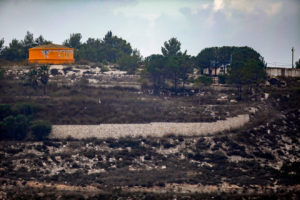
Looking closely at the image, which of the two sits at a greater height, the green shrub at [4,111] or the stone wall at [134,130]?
the green shrub at [4,111]

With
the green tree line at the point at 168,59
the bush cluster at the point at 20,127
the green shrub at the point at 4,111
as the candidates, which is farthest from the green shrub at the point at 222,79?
the green shrub at the point at 4,111

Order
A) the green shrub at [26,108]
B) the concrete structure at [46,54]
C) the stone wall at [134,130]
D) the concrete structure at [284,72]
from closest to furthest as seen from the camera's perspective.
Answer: the stone wall at [134,130] < the green shrub at [26,108] < the concrete structure at [46,54] < the concrete structure at [284,72]

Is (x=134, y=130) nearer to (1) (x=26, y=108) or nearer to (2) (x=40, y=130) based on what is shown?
(2) (x=40, y=130)

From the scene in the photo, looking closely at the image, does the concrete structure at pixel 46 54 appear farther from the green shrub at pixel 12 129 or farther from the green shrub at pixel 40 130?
the green shrub at pixel 40 130

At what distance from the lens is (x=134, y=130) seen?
229ft

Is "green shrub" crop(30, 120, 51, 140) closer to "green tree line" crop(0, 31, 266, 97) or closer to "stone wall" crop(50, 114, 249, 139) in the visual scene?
"stone wall" crop(50, 114, 249, 139)

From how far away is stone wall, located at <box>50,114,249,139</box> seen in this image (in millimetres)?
68750

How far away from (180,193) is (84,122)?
2077cm

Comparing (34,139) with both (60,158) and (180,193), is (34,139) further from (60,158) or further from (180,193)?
(180,193)

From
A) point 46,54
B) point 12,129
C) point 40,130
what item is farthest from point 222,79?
point 12,129

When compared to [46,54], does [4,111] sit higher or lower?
lower

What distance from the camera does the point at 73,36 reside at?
424 ft

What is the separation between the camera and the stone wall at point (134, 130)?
226 feet

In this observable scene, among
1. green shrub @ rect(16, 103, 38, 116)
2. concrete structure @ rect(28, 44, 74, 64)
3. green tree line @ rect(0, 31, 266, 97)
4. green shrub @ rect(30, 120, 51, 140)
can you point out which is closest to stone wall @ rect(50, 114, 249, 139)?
green shrub @ rect(30, 120, 51, 140)
